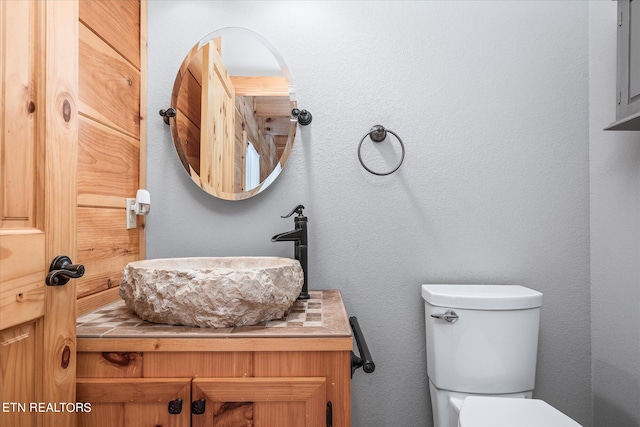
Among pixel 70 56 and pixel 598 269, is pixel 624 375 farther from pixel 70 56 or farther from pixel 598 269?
pixel 70 56

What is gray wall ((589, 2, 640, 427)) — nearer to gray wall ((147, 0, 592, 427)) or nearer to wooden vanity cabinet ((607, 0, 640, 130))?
gray wall ((147, 0, 592, 427))

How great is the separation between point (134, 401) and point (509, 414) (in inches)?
37.7

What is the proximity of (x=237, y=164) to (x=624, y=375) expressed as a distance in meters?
1.50

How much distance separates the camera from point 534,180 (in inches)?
59.0

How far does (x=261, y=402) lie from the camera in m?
0.93

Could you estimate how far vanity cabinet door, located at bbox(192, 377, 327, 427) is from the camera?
3.03 feet

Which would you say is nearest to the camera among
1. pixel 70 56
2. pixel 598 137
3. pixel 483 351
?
pixel 70 56

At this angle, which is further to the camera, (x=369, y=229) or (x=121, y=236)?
(x=369, y=229)

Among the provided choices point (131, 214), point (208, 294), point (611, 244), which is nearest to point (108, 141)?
point (131, 214)

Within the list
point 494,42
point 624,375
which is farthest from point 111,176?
point 624,375

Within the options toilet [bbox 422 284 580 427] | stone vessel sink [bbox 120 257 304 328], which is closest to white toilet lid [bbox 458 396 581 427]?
toilet [bbox 422 284 580 427]

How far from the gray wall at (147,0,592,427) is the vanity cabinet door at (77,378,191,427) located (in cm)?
61

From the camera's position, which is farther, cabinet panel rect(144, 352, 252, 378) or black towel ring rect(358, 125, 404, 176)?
black towel ring rect(358, 125, 404, 176)

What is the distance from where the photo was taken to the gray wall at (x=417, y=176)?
1.49 metres
